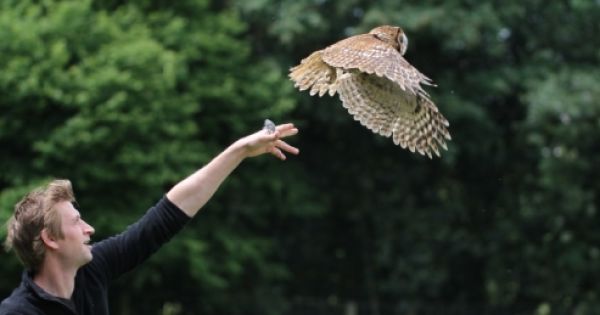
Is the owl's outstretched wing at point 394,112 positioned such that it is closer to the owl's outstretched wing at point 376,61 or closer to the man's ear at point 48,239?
the owl's outstretched wing at point 376,61

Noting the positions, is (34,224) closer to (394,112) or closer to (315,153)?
(394,112)

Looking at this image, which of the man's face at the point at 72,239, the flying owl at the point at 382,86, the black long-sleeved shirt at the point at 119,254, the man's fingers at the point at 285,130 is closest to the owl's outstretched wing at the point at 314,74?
the flying owl at the point at 382,86

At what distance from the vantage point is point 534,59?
662 inches

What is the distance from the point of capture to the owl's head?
5.58 metres

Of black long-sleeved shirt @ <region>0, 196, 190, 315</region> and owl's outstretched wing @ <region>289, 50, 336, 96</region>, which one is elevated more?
owl's outstretched wing @ <region>289, 50, 336, 96</region>

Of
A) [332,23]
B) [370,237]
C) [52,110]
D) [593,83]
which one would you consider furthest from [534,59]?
[52,110]

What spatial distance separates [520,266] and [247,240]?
4545 millimetres

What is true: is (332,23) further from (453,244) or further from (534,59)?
(453,244)

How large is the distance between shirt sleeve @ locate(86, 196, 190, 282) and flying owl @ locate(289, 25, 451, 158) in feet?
5.25

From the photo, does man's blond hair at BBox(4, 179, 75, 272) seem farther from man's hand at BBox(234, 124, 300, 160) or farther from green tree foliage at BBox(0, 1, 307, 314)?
green tree foliage at BBox(0, 1, 307, 314)

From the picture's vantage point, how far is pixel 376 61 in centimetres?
517

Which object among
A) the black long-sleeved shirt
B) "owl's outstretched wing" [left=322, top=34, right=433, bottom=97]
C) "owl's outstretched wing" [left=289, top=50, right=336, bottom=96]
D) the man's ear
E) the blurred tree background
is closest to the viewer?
the man's ear

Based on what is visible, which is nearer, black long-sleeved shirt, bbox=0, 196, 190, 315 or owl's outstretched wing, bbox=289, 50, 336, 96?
black long-sleeved shirt, bbox=0, 196, 190, 315

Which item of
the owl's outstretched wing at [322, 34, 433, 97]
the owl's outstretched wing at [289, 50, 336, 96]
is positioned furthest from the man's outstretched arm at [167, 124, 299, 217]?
the owl's outstretched wing at [289, 50, 336, 96]
